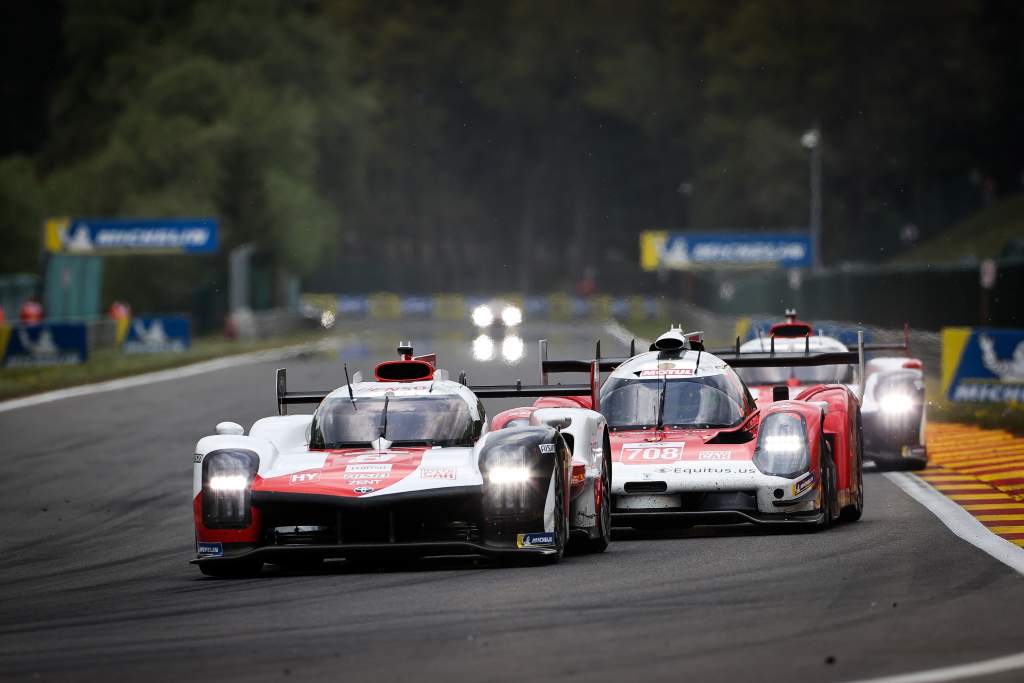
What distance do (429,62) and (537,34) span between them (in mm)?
8034

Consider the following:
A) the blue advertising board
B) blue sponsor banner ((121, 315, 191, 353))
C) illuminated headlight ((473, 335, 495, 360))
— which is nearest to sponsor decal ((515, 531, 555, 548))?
illuminated headlight ((473, 335, 495, 360))

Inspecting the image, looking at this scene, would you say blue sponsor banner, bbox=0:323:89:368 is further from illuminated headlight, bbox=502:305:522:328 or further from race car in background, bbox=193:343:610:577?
illuminated headlight, bbox=502:305:522:328

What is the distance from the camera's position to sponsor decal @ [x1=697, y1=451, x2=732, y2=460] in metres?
12.9

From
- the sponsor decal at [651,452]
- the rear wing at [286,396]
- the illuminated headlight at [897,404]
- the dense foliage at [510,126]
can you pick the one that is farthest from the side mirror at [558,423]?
the dense foliage at [510,126]

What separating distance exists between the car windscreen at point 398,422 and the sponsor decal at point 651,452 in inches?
49.4

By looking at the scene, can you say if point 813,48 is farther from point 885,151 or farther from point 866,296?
point 866,296

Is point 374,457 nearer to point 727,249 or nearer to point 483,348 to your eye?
point 483,348

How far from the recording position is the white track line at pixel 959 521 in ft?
36.9

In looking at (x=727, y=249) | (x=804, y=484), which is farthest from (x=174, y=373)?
(x=727, y=249)

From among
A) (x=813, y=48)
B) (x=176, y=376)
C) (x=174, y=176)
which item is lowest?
(x=176, y=376)

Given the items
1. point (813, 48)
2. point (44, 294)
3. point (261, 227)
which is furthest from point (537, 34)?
point (44, 294)

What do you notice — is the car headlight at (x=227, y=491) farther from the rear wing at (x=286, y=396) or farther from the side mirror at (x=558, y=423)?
the rear wing at (x=286, y=396)

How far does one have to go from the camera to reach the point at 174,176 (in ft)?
230

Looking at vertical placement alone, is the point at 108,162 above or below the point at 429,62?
below
